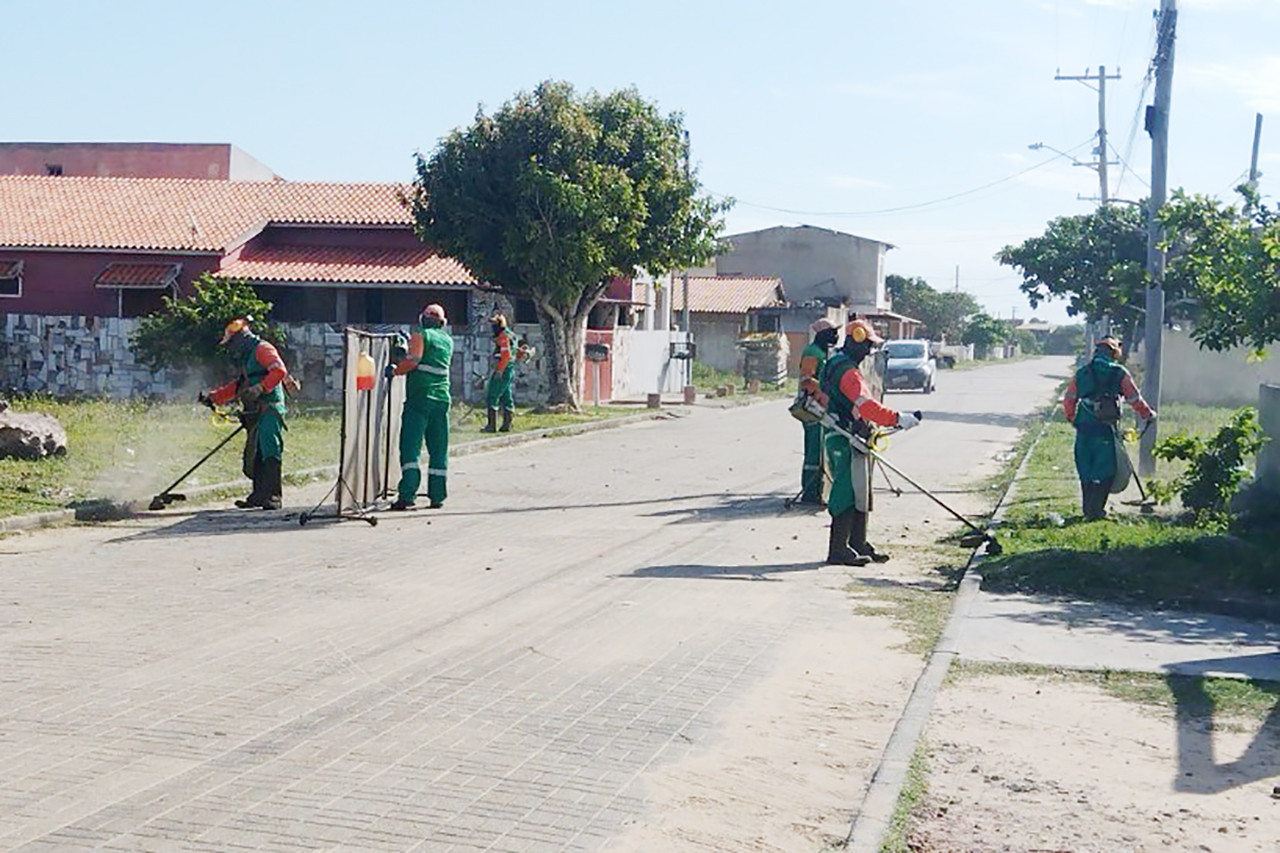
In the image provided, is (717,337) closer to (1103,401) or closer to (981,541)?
(1103,401)

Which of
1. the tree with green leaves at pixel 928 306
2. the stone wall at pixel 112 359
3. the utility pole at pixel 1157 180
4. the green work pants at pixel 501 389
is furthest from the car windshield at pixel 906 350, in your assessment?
the tree with green leaves at pixel 928 306

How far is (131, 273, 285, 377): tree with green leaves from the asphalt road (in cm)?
2029

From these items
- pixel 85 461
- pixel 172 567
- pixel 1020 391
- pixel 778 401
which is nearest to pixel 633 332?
pixel 778 401

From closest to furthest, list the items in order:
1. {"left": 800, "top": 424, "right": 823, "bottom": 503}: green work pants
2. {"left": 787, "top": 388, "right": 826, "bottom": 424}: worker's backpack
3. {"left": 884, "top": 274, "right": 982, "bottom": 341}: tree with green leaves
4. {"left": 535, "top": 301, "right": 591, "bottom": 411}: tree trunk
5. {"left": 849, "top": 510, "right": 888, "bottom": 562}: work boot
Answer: {"left": 849, "top": 510, "right": 888, "bottom": 562}: work boot
{"left": 787, "top": 388, "right": 826, "bottom": 424}: worker's backpack
{"left": 800, "top": 424, "right": 823, "bottom": 503}: green work pants
{"left": 535, "top": 301, "right": 591, "bottom": 411}: tree trunk
{"left": 884, "top": 274, "right": 982, "bottom": 341}: tree with green leaves

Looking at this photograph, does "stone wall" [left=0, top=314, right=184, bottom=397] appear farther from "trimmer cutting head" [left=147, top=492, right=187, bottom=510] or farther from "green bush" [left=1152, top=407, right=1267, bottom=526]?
"green bush" [left=1152, top=407, right=1267, bottom=526]

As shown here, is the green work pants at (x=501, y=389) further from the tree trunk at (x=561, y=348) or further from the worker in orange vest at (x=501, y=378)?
the tree trunk at (x=561, y=348)

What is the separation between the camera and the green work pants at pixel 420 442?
15.1 meters

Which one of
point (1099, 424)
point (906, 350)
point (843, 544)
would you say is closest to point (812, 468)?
point (1099, 424)

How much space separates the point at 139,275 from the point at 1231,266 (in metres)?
29.9

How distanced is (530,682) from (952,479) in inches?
513

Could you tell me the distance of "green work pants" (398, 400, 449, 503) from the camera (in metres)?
15.1

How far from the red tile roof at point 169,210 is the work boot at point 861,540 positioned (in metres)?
27.4

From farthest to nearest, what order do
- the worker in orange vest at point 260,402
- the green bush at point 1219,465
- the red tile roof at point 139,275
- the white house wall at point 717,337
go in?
the white house wall at point 717,337 → the red tile roof at point 139,275 → the worker in orange vest at point 260,402 → the green bush at point 1219,465

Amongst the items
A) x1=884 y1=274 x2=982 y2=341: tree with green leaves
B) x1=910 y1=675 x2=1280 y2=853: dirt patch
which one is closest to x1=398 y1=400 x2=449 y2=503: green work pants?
x1=910 y1=675 x2=1280 y2=853: dirt patch
